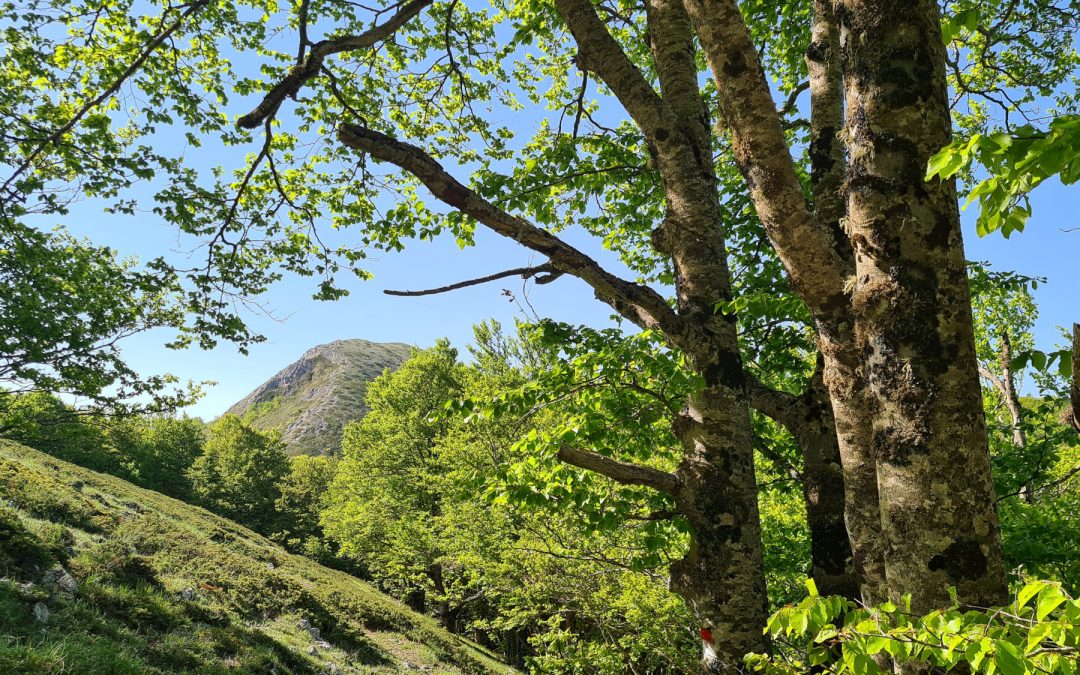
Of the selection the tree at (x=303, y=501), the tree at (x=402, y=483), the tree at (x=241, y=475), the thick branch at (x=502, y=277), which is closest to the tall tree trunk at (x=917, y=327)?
the thick branch at (x=502, y=277)

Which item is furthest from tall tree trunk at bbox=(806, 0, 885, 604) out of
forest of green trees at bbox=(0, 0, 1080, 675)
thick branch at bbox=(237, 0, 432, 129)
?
thick branch at bbox=(237, 0, 432, 129)

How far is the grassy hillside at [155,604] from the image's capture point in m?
7.98

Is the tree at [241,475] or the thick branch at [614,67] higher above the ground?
the thick branch at [614,67]

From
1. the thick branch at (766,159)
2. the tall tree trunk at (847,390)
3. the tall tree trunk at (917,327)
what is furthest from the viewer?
the tall tree trunk at (847,390)

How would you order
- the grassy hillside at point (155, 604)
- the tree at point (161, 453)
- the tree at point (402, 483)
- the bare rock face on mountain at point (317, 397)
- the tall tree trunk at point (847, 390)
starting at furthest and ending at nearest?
the bare rock face on mountain at point (317, 397) → the tree at point (161, 453) → the tree at point (402, 483) → the grassy hillside at point (155, 604) → the tall tree trunk at point (847, 390)

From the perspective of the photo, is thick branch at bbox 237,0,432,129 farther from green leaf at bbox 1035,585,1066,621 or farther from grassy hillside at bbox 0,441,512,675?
grassy hillside at bbox 0,441,512,675

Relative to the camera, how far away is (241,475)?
39688 mm

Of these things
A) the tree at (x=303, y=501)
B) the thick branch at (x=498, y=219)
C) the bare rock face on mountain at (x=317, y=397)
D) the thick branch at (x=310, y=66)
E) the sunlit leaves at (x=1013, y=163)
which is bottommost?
the tree at (x=303, y=501)

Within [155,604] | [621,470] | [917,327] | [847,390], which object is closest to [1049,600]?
[917,327]

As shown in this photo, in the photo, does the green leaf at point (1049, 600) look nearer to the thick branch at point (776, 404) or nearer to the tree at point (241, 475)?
the thick branch at point (776, 404)

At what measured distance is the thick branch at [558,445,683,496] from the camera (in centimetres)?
343

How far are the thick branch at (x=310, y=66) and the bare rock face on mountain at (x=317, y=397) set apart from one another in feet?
265

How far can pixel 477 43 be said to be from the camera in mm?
7758

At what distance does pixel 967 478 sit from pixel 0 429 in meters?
14.1
